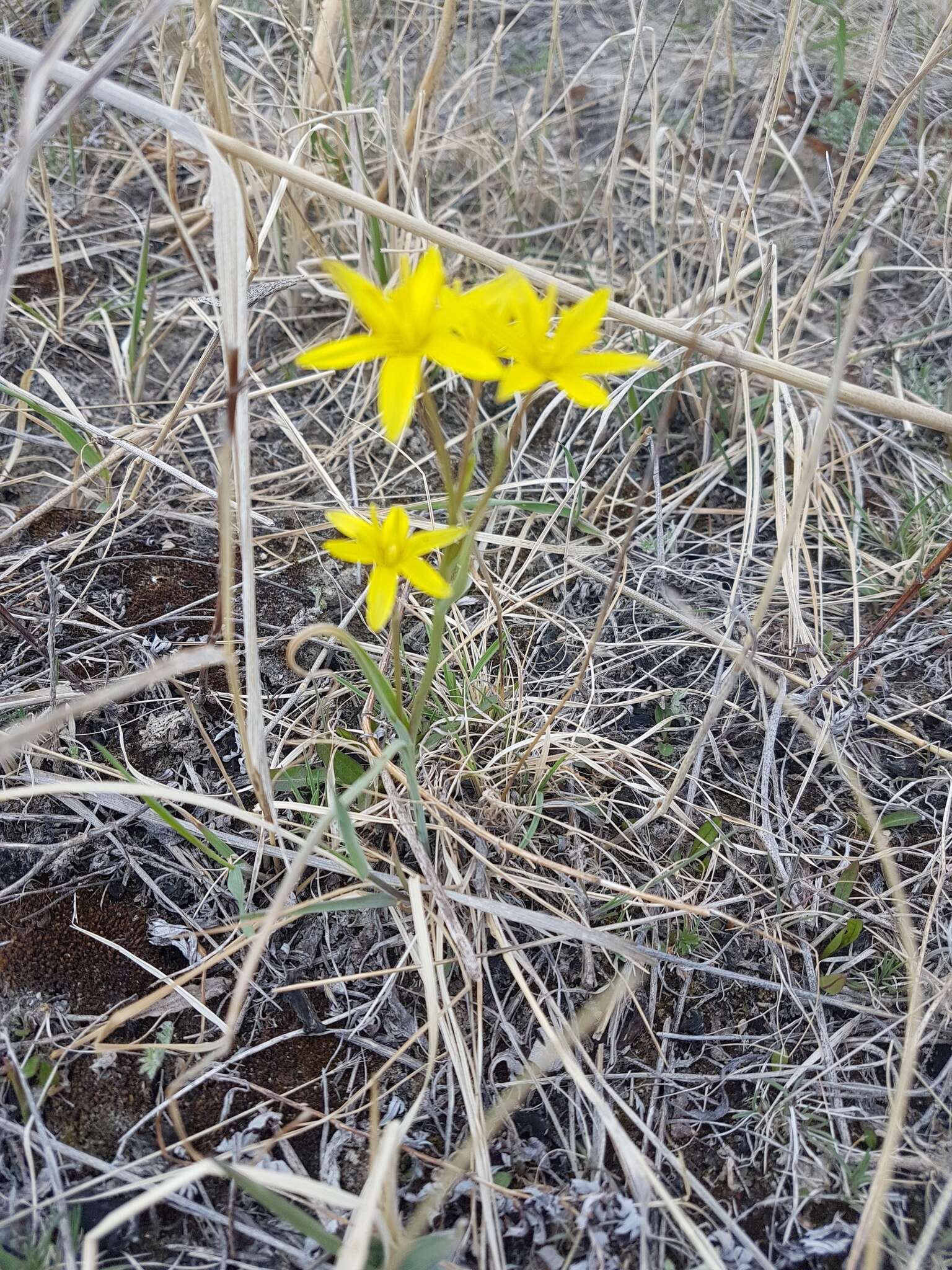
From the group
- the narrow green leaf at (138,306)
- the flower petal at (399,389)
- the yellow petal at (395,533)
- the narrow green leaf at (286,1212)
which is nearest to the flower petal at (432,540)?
the yellow petal at (395,533)

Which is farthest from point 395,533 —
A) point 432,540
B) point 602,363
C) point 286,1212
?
point 286,1212

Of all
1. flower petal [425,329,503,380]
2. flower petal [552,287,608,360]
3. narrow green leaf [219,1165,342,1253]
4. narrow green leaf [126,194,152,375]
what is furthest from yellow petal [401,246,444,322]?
narrow green leaf [126,194,152,375]

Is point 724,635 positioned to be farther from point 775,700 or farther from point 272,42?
point 272,42

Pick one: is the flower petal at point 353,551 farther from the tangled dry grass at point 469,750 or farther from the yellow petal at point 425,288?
the yellow petal at point 425,288

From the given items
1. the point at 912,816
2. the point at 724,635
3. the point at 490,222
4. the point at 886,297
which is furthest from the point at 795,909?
the point at 490,222

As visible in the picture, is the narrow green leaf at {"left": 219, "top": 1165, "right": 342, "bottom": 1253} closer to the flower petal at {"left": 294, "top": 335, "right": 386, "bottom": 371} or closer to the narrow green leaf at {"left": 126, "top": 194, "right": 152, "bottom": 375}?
the flower petal at {"left": 294, "top": 335, "right": 386, "bottom": 371}

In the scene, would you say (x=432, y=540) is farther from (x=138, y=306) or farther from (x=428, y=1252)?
(x=138, y=306)
